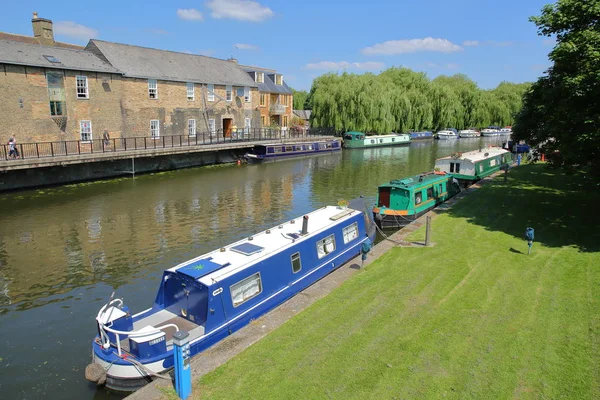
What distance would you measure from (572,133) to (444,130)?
67768mm

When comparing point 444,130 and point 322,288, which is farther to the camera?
point 444,130

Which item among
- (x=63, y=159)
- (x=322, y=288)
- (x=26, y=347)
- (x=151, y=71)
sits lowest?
(x=26, y=347)

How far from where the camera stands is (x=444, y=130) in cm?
7825

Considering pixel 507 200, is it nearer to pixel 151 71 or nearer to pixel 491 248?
pixel 491 248

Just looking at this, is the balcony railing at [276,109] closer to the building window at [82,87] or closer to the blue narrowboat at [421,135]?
the blue narrowboat at [421,135]

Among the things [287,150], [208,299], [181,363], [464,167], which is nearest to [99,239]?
[208,299]

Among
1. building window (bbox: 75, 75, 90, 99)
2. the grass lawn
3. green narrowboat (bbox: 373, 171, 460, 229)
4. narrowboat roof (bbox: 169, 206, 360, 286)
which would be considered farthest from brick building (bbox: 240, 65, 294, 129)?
the grass lawn

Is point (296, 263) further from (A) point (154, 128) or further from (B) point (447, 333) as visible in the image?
(A) point (154, 128)

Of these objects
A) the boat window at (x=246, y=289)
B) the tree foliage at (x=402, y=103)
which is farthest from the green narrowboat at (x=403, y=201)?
the tree foliage at (x=402, y=103)

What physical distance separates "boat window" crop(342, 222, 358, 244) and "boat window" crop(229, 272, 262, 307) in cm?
513

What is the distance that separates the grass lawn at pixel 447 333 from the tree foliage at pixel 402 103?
1921 inches

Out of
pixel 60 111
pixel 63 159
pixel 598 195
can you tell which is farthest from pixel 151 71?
pixel 598 195

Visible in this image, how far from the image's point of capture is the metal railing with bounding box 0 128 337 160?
29047mm

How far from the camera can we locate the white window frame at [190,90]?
43.5 m
